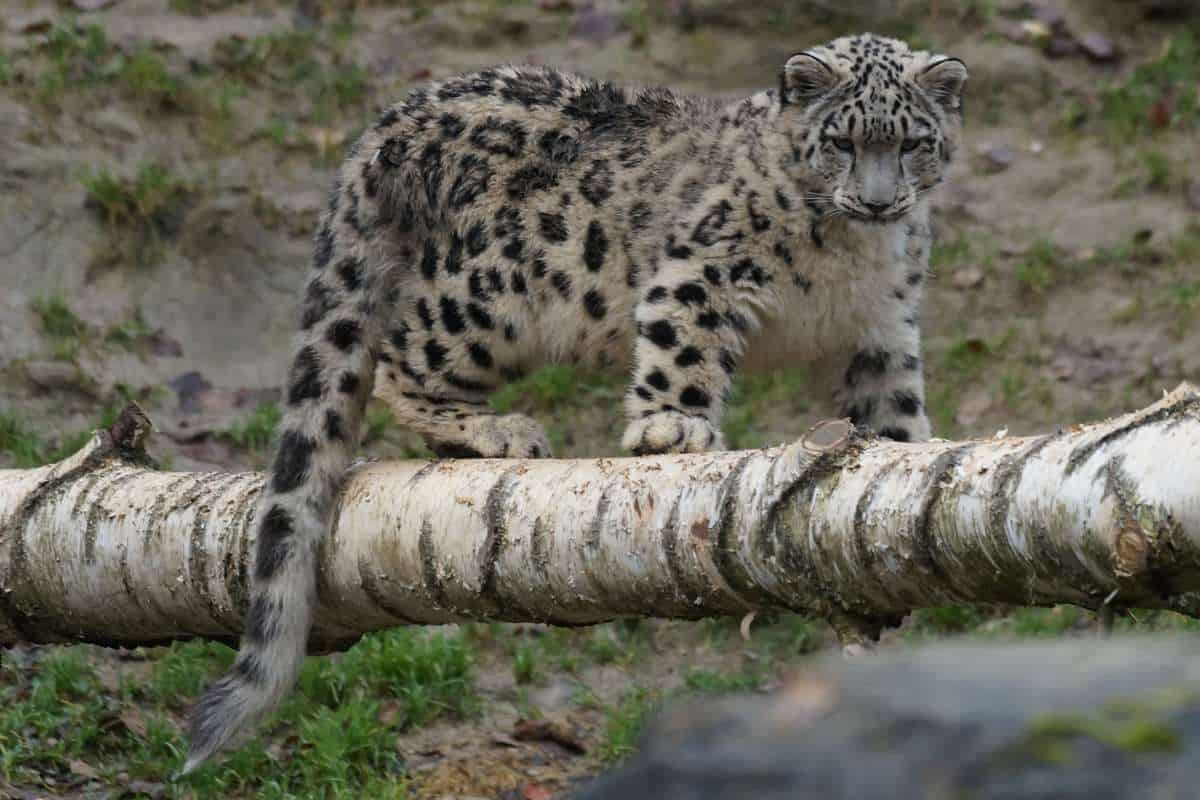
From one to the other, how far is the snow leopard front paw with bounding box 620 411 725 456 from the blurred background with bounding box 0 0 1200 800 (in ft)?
3.10

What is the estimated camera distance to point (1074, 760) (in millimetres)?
1675

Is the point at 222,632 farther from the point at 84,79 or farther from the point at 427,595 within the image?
the point at 84,79

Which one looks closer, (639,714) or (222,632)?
(222,632)

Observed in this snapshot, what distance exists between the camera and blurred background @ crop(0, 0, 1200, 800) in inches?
247

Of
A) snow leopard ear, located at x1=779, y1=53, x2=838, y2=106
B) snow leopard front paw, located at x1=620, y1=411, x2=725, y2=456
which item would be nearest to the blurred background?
snow leopard front paw, located at x1=620, y1=411, x2=725, y2=456

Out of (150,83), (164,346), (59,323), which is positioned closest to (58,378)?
(59,323)

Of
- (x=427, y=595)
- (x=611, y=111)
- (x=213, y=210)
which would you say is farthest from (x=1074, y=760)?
(x=213, y=210)

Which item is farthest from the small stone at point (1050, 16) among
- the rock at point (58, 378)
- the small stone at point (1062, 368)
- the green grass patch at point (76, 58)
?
the rock at point (58, 378)

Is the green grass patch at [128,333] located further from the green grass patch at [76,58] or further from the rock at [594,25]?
the rock at [594,25]

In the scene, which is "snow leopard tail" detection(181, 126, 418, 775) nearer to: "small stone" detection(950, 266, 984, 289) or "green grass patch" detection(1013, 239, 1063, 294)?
"small stone" detection(950, 266, 984, 289)

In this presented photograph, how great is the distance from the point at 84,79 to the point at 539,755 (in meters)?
4.99

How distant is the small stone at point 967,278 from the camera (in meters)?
8.90

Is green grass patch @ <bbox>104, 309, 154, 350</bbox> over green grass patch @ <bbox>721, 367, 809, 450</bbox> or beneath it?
over

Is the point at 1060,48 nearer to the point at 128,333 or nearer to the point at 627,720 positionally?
the point at 128,333
